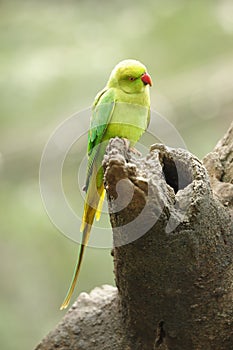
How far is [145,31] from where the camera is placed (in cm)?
270

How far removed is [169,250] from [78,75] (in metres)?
1.43

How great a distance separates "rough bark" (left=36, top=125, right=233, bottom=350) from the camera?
51.3 inches

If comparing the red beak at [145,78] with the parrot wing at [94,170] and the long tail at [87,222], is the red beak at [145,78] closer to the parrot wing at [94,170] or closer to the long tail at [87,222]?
the parrot wing at [94,170]

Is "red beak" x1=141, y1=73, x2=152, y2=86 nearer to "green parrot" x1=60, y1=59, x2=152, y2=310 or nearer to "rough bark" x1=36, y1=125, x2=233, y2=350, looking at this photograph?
"green parrot" x1=60, y1=59, x2=152, y2=310

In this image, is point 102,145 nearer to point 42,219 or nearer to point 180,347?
point 180,347

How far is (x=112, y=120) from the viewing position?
1764 millimetres

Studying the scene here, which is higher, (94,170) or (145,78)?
(145,78)

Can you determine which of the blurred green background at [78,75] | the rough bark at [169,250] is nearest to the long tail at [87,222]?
the rough bark at [169,250]

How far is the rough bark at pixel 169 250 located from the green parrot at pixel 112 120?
253 millimetres

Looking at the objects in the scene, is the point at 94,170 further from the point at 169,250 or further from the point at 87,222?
the point at 169,250

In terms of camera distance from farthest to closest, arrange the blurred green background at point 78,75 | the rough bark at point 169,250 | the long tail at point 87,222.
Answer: the blurred green background at point 78,75 → the long tail at point 87,222 → the rough bark at point 169,250

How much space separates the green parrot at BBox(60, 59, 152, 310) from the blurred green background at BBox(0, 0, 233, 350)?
854 millimetres

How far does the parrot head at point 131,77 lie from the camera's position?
69.7 inches

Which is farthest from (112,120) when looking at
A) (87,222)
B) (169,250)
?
(169,250)
